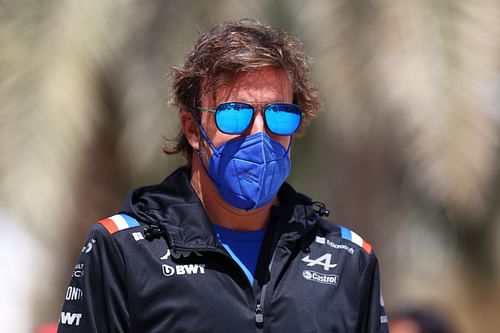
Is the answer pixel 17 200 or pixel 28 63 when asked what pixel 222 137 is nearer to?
pixel 17 200

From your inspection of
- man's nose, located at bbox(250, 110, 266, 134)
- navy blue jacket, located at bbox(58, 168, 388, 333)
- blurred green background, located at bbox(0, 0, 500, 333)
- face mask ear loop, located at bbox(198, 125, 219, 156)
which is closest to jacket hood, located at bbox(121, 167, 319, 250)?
navy blue jacket, located at bbox(58, 168, 388, 333)

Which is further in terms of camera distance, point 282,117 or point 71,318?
point 282,117

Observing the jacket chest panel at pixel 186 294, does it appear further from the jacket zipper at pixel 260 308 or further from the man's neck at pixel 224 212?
the man's neck at pixel 224 212

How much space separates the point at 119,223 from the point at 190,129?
1.18 feet

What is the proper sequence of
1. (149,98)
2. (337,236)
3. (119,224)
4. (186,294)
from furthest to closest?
1. (149,98)
2. (337,236)
3. (119,224)
4. (186,294)

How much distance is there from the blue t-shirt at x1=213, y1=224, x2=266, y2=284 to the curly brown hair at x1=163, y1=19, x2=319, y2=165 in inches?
13.4

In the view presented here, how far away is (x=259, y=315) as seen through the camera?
265 cm

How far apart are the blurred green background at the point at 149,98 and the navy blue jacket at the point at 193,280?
2.32 meters

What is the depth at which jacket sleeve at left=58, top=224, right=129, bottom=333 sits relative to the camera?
2615 mm

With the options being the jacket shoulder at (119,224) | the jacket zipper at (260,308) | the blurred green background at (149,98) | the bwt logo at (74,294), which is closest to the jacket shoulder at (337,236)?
the jacket zipper at (260,308)

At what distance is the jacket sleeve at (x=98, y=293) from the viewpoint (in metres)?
2.62

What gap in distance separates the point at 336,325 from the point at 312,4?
154 inches

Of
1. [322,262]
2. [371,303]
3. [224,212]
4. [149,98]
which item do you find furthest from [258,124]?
[149,98]

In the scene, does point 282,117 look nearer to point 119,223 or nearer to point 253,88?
point 253,88
